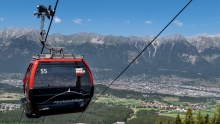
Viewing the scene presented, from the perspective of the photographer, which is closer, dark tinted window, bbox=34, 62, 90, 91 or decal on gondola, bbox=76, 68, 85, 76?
dark tinted window, bbox=34, 62, 90, 91

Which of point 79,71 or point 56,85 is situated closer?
point 56,85

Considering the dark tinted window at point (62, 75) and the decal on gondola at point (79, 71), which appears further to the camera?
the decal on gondola at point (79, 71)

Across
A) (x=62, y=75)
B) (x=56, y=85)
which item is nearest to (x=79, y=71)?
(x=62, y=75)

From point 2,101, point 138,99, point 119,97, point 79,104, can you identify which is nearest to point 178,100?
point 138,99

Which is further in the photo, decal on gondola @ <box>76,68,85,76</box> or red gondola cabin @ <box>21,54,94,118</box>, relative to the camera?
decal on gondola @ <box>76,68,85,76</box>

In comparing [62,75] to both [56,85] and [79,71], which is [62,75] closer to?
[56,85]

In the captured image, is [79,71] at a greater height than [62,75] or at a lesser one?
greater

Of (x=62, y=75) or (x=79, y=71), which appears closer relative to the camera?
(x=62, y=75)

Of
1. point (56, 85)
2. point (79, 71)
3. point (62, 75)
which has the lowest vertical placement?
point (56, 85)
